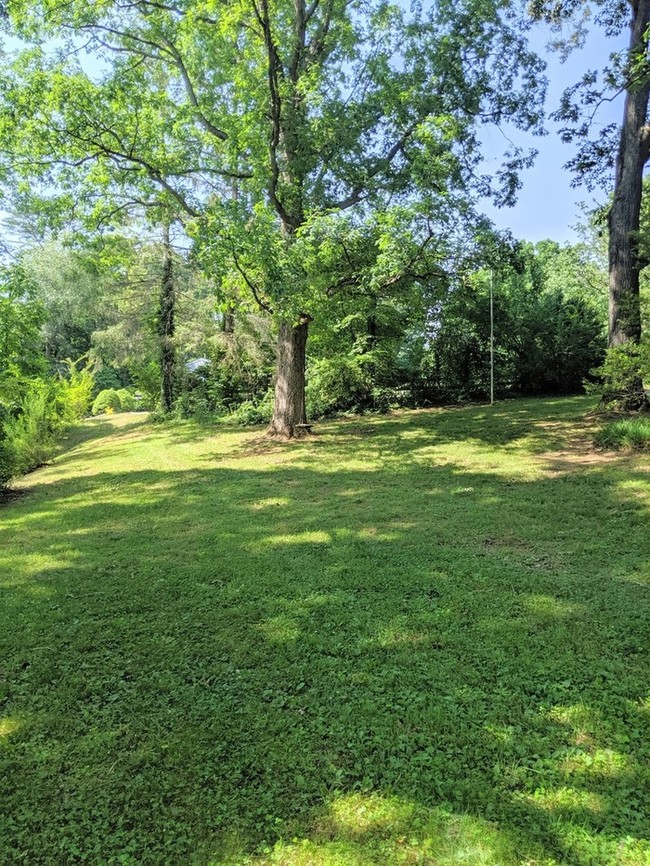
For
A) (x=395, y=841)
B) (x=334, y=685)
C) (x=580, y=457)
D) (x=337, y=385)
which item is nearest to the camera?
(x=395, y=841)

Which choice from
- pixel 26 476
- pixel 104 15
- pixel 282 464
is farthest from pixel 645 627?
pixel 104 15

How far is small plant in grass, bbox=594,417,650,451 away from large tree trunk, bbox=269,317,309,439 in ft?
17.9

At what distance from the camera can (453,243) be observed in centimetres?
943

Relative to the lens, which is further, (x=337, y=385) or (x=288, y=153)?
(x=337, y=385)

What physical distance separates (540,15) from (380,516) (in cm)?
1125

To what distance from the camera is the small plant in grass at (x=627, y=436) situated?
22.7 ft

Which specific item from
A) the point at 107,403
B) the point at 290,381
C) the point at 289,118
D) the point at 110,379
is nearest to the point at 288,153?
the point at 289,118

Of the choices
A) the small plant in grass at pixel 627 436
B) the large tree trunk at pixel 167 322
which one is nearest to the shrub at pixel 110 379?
the large tree trunk at pixel 167 322

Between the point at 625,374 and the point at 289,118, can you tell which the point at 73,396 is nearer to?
the point at 289,118

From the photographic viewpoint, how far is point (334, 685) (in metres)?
2.40

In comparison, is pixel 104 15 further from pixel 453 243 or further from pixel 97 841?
pixel 97 841

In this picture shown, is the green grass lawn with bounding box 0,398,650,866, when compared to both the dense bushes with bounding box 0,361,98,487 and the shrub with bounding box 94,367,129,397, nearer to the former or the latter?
the dense bushes with bounding box 0,361,98,487

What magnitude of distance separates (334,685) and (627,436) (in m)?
6.33

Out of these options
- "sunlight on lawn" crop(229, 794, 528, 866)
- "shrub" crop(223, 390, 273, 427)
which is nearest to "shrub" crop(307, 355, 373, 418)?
"shrub" crop(223, 390, 273, 427)
